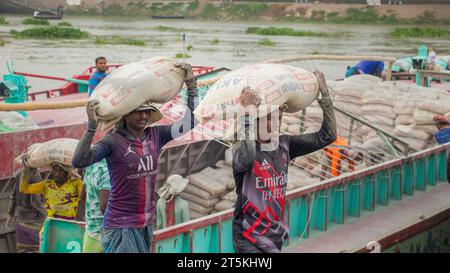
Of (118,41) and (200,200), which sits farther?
(118,41)

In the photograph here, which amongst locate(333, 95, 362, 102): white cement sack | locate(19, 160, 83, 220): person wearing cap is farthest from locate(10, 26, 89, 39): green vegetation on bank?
locate(19, 160, 83, 220): person wearing cap

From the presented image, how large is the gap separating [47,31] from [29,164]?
28.9 m

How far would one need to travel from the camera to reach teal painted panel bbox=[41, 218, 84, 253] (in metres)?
4.19

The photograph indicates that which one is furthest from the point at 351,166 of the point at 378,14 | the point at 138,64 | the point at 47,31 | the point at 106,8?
the point at 106,8

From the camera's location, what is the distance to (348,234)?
5.36 metres

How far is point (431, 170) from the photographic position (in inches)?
271

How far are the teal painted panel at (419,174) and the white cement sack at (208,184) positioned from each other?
185cm

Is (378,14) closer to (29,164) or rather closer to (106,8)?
(106,8)

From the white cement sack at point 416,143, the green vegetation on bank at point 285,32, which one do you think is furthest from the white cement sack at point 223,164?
the green vegetation on bank at point 285,32


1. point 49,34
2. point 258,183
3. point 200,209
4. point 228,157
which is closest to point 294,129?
point 228,157

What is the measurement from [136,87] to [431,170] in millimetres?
4379

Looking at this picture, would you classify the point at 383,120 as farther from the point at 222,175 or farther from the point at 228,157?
the point at 222,175

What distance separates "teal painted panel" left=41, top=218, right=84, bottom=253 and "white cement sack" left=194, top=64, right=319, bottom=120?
1.17m

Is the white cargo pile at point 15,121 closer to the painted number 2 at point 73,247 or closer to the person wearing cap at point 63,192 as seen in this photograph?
the person wearing cap at point 63,192
